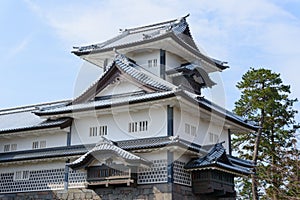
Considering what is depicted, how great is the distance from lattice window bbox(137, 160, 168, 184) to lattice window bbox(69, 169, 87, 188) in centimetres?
247

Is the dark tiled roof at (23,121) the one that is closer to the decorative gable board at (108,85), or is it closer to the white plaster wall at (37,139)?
the white plaster wall at (37,139)

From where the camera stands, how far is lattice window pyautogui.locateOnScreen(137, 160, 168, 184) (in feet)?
53.1

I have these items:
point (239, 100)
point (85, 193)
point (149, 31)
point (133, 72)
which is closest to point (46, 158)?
point (85, 193)

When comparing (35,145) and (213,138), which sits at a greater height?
(213,138)

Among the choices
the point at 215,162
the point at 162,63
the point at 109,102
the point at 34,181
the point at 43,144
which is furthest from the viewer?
the point at 162,63

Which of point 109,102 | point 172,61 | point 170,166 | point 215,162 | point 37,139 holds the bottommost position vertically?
point 170,166

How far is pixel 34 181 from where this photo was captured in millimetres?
18891

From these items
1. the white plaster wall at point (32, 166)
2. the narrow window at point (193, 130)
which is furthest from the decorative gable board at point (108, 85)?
the narrow window at point (193, 130)

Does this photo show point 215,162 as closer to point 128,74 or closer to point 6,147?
point 128,74

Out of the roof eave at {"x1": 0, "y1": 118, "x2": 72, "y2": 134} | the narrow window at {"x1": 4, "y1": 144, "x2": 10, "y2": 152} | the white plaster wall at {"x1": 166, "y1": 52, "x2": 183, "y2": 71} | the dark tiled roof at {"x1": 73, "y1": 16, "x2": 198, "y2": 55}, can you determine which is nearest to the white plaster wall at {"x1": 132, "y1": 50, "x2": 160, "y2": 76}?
the white plaster wall at {"x1": 166, "y1": 52, "x2": 183, "y2": 71}

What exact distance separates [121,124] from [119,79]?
6.53 feet

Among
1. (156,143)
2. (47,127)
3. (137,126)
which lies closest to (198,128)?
(137,126)

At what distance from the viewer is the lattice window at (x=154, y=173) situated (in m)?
16.2

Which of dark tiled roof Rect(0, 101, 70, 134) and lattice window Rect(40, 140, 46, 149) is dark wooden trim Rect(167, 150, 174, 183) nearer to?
dark tiled roof Rect(0, 101, 70, 134)
